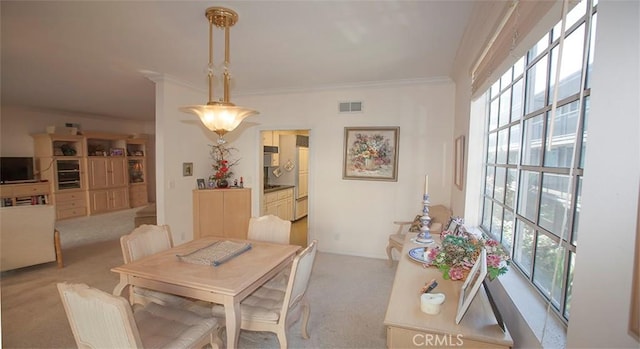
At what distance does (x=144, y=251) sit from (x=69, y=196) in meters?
6.04

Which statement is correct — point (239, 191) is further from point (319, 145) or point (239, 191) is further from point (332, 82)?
point (332, 82)

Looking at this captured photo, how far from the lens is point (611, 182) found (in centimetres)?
80

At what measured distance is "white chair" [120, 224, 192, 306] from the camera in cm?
208

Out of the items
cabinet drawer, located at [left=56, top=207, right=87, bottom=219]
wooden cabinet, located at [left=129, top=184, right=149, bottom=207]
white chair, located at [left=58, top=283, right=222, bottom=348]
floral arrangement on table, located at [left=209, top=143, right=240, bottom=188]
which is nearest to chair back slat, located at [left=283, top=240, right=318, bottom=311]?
white chair, located at [left=58, top=283, right=222, bottom=348]

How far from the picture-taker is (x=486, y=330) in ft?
3.70

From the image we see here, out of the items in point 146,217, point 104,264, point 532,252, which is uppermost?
point 532,252

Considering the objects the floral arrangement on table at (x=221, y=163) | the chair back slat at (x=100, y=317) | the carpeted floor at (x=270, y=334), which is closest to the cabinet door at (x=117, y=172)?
the carpeted floor at (x=270, y=334)

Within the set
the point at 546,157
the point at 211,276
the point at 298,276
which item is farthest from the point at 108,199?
the point at 546,157

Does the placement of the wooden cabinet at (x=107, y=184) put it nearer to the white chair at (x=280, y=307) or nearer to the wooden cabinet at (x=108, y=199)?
the wooden cabinet at (x=108, y=199)

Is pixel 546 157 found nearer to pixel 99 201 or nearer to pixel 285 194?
pixel 285 194

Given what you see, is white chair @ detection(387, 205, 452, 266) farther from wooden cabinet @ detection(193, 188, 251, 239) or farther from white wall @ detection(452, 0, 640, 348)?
white wall @ detection(452, 0, 640, 348)

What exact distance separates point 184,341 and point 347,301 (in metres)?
1.68

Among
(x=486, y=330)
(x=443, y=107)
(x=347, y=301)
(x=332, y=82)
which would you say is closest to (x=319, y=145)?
(x=332, y=82)

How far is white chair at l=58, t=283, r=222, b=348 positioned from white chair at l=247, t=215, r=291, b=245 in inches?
40.8
